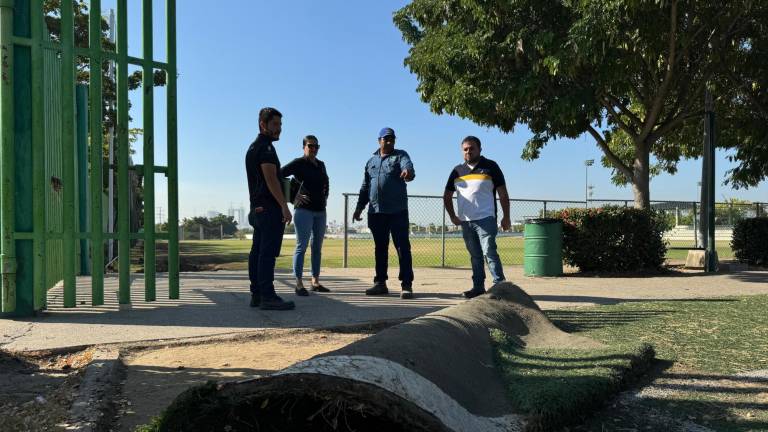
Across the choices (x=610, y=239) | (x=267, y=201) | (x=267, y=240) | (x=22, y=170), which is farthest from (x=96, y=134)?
(x=610, y=239)

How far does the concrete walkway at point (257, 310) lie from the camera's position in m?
4.27

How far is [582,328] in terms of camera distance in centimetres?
444

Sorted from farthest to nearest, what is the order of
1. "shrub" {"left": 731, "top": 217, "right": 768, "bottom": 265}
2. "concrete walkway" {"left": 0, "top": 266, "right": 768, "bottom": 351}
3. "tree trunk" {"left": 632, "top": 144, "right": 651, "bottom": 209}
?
"shrub" {"left": 731, "top": 217, "right": 768, "bottom": 265} < "tree trunk" {"left": 632, "top": 144, "right": 651, "bottom": 209} < "concrete walkway" {"left": 0, "top": 266, "right": 768, "bottom": 351}

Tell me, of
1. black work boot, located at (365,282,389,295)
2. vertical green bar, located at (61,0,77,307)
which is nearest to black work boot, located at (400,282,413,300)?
black work boot, located at (365,282,389,295)

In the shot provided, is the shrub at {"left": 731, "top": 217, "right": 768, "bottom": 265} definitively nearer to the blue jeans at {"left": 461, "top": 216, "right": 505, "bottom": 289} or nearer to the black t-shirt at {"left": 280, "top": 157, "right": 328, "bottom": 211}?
the blue jeans at {"left": 461, "top": 216, "right": 505, "bottom": 289}

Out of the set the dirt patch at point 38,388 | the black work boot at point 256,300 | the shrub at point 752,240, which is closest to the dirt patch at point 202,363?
the dirt patch at point 38,388

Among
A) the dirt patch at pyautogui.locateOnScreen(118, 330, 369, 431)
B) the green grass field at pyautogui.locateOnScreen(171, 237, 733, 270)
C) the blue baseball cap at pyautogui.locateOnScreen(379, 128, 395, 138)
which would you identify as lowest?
the green grass field at pyautogui.locateOnScreen(171, 237, 733, 270)

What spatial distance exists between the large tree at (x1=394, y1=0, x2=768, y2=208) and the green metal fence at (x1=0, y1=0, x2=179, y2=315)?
6320mm

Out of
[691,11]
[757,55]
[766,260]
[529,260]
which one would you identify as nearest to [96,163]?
[529,260]

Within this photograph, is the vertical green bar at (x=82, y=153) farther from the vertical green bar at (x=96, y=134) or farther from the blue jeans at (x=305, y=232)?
the blue jeans at (x=305, y=232)

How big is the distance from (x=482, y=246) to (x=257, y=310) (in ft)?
8.00

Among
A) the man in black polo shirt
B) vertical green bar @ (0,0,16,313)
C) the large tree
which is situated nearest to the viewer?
vertical green bar @ (0,0,16,313)

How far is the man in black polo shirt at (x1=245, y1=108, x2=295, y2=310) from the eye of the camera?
5.15 m

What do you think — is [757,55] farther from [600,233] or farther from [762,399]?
[762,399]
